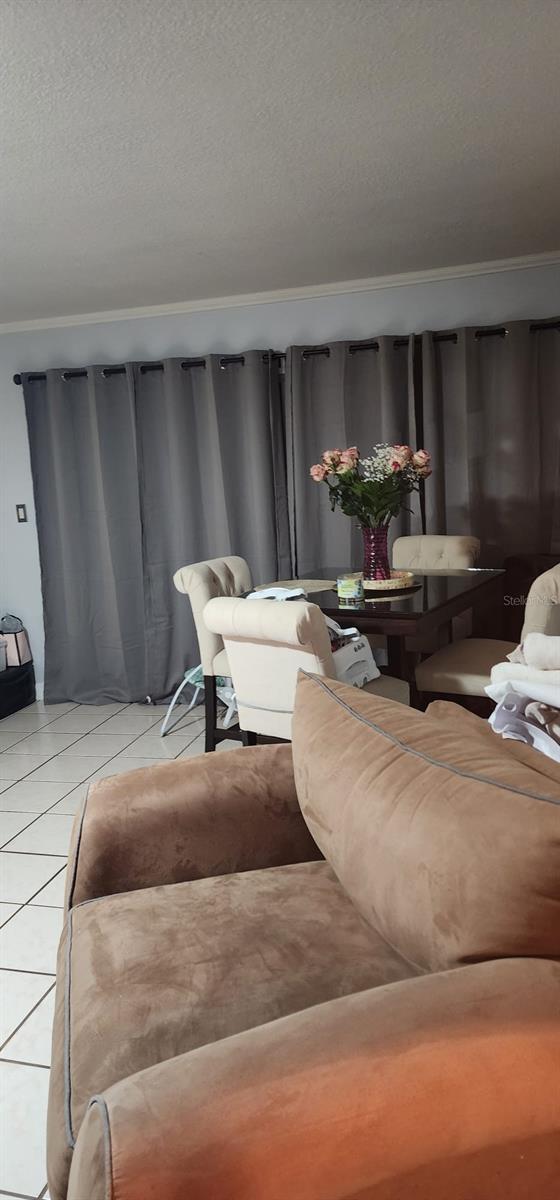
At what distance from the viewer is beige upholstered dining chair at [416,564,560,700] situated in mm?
2693

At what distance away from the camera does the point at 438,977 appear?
97 cm

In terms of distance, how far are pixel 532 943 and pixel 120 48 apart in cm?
212

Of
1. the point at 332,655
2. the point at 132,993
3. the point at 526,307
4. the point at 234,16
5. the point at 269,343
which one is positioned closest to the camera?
the point at 132,993

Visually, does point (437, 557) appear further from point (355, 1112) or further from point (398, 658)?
point (355, 1112)

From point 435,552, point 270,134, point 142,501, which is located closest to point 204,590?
point 435,552

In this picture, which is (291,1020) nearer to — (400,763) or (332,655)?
(400,763)

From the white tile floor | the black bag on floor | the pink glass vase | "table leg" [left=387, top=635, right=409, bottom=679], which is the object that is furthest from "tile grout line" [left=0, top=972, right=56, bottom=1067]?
the black bag on floor

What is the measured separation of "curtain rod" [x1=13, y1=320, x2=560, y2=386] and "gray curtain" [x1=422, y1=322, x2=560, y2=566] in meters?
0.01

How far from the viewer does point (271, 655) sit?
285cm

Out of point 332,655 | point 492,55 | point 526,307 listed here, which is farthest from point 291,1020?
point 526,307

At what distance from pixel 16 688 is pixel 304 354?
8.70ft

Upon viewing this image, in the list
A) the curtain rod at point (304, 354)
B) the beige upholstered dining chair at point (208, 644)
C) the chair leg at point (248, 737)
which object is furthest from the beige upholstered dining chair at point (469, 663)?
the curtain rod at point (304, 354)

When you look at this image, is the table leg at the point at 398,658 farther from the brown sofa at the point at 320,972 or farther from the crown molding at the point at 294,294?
the crown molding at the point at 294,294

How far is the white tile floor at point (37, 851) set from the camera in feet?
5.72
